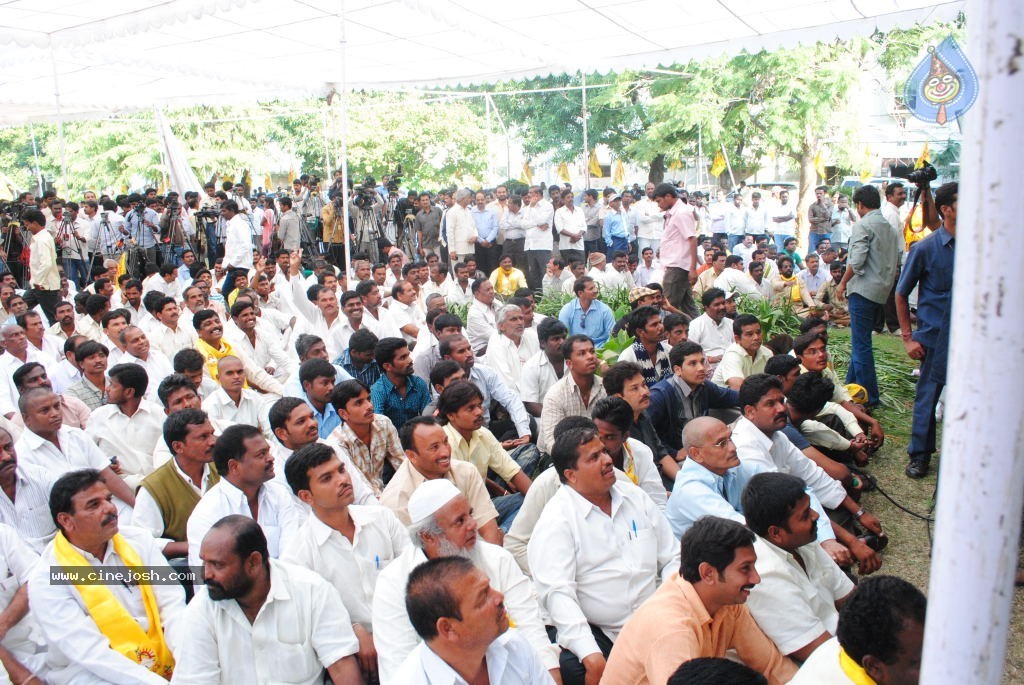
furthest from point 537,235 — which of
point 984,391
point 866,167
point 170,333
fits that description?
point 984,391

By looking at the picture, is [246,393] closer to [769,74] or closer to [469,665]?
[469,665]

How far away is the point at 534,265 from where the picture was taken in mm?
10250

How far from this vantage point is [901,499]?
4.31 metres

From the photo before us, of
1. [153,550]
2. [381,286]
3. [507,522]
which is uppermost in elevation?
[381,286]

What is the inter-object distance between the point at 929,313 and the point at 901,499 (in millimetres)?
973

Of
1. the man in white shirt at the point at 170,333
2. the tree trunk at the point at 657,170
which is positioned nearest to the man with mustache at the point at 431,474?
the man in white shirt at the point at 170,333

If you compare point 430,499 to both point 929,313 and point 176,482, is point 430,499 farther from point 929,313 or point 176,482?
point 929,313

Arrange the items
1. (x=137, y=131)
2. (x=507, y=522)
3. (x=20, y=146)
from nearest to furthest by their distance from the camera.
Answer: (x=507, y=522)
(x=137, y=131)
(x=20, y=146)

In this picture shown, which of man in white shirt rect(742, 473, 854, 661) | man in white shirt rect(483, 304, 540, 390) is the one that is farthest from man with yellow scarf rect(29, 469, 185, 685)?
man in white shirt rect(483, 304, 540, 390)

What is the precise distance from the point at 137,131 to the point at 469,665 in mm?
23366

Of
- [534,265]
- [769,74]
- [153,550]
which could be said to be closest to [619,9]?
[534,265]

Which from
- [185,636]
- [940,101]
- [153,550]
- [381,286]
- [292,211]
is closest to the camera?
[185,636]

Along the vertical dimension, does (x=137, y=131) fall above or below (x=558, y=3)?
A: above

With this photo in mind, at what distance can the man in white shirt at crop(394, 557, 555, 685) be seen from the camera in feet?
6.45
